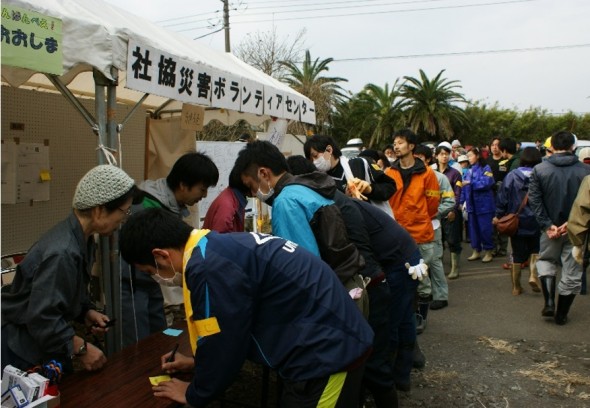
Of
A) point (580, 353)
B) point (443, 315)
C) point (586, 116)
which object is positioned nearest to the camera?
point (580, 353)

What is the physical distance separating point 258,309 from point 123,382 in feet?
2.79

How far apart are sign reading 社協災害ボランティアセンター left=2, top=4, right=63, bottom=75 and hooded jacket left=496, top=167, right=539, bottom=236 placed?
526 cm

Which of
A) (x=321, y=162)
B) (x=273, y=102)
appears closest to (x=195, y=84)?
(x=321, y=162)

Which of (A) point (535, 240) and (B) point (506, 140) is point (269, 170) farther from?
(B) point (506, 140)

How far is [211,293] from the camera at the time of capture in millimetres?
1512

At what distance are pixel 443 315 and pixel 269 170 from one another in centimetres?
363

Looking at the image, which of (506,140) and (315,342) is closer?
(315,342)

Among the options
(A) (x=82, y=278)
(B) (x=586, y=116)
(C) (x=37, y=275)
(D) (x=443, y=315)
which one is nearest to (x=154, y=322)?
(A) (x=82, y=278)

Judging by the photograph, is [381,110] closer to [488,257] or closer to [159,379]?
[488,257]

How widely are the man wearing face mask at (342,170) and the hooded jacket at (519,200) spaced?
8.39 feet

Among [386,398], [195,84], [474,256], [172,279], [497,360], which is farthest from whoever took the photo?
[474,256]

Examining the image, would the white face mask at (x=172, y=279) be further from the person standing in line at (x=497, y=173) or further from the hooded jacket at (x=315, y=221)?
the person standing in line at (x=497, y=173)

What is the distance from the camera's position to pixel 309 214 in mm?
2287

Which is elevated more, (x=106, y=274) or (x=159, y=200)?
(x=159, y=200)
